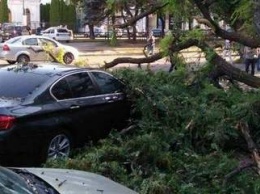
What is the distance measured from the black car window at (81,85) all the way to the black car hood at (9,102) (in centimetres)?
100

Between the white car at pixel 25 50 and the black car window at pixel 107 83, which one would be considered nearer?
the black car window at pixel 107 83

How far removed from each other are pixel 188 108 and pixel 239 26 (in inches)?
82.4

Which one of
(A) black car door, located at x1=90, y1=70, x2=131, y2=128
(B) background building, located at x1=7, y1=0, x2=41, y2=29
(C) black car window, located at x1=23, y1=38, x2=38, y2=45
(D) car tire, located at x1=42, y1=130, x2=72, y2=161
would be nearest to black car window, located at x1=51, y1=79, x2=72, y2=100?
(D) car tire, located at x1=42, y1=130, x2=72, y2=161

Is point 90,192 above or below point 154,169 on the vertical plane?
above

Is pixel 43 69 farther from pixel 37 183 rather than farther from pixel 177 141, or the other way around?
pixel 37 183

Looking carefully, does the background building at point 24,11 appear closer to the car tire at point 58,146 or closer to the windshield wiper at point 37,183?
the car tire at point 58,146

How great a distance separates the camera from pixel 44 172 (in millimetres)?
A: 4348

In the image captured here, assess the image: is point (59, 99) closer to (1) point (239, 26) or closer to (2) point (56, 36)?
(1) point (239, 26)

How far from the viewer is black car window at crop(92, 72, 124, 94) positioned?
348 inches

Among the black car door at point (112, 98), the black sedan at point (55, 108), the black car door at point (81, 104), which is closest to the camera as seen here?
the black sedan at point (55, 108)

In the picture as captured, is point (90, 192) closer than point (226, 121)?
Yes

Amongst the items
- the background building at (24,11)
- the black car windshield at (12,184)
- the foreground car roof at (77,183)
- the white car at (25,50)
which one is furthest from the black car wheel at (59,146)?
the background building at (24,11)

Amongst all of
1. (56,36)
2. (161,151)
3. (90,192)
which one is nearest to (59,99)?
(161,151)

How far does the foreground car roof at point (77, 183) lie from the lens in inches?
153
